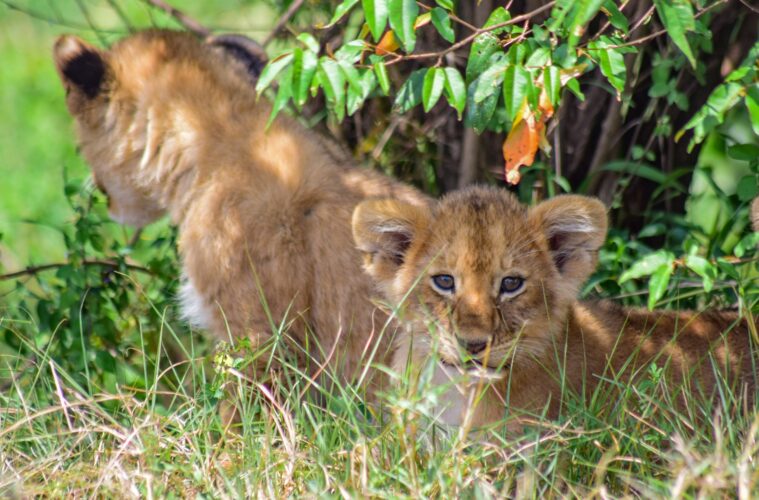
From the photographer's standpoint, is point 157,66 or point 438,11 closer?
point 438,11

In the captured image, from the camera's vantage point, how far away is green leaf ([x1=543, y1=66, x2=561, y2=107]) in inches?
142

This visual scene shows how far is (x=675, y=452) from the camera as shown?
3.74 metres

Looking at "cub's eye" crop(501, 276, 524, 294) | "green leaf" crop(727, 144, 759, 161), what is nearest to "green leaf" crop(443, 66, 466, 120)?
"cub's eye" crop(501, 276, 524, 294)

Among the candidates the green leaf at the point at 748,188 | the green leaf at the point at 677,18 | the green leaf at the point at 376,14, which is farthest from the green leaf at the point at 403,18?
the green leaf at the point at 748,188

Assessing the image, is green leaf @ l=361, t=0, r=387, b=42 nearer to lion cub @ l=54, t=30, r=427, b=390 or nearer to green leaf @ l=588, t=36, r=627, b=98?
green leaf @ l=588, t=36, r=627, b=98

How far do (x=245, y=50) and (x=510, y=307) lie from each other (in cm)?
231

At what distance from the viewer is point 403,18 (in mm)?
3434

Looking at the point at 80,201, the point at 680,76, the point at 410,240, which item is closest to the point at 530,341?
the point at 410,240

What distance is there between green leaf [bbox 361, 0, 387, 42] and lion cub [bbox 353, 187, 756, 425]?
84 cm

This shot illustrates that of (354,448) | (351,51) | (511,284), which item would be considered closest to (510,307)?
(511,284)

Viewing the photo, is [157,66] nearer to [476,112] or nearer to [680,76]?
[476,112]

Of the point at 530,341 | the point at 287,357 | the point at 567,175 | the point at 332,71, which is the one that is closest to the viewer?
the point at 332,71

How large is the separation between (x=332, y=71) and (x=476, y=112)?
53cm

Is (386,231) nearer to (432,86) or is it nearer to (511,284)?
(511,284)
